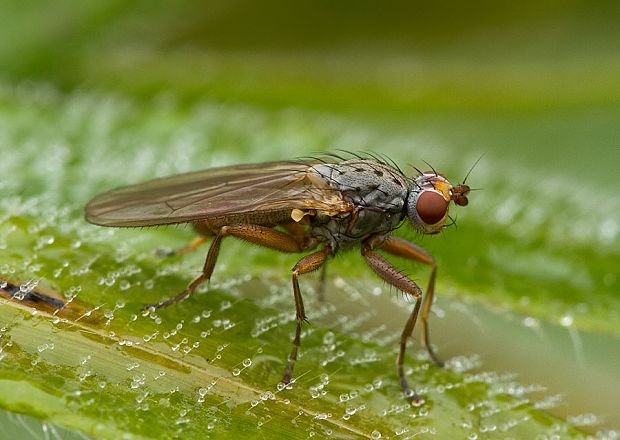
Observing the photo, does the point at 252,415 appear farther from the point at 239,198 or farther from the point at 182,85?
the point at 182,85

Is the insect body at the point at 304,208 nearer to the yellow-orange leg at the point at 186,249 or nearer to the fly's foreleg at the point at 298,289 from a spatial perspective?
the fly's foreleg at the point at 298,289

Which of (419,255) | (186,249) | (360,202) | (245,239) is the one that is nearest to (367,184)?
(360,202)

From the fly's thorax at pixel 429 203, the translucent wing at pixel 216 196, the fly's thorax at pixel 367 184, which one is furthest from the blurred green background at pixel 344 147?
the fly's thorax at pixel 367 184

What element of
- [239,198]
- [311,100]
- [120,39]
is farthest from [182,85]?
[239,198]

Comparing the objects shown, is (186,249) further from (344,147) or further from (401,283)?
(344,147)

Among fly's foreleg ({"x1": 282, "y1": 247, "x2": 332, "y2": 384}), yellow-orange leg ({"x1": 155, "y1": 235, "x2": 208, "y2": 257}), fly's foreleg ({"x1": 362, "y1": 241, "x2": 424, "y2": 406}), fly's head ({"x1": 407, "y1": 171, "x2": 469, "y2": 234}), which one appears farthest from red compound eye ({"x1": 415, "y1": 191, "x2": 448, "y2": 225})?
yellow-orange leg ({"x1": 155, "y1": 235, "x2": 208, "y2": 257})

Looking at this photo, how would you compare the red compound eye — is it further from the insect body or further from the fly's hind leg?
the fly's hind leg
